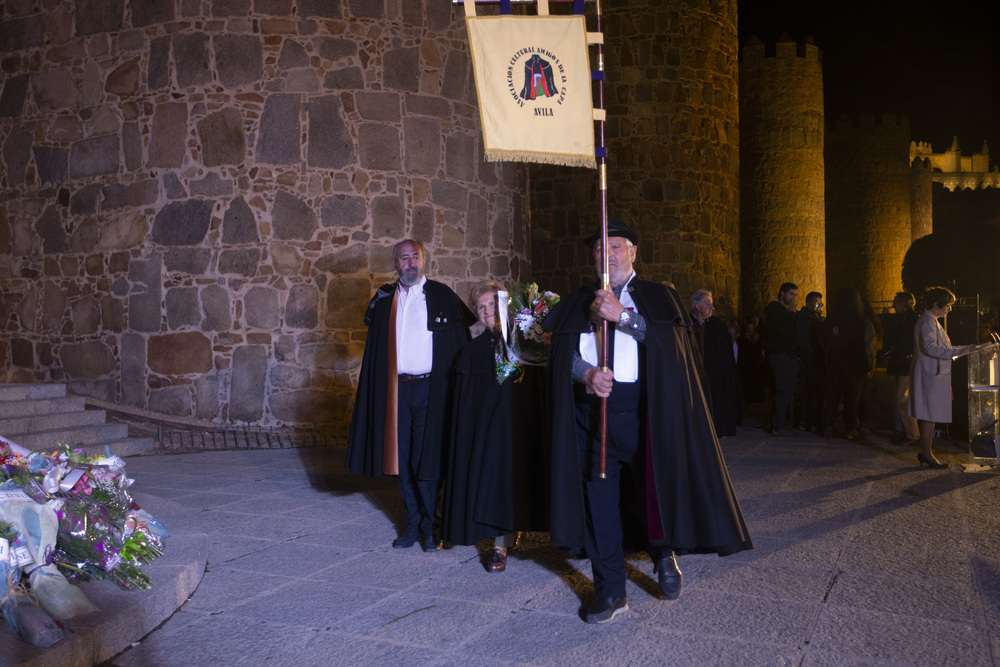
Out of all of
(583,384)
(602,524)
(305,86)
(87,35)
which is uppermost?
(87,35)

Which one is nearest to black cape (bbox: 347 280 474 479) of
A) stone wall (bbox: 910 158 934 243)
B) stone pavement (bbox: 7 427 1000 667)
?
stone pavement (bbox: 7 427 1000 667)

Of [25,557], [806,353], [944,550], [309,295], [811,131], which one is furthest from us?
[811,131]

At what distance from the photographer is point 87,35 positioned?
895 cm

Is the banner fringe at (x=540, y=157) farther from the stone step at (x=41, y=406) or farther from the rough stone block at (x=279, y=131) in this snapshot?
the stone step at (x=41, y=406)

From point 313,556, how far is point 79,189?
20.8ft

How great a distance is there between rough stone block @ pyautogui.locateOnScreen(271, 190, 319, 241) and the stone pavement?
10.7 ft

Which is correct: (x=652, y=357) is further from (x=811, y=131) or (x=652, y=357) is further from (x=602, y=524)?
(x=811, y=131)

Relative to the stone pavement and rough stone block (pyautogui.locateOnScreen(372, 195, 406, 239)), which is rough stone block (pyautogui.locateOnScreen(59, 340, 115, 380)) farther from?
the stone pavement

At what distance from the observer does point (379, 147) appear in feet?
28.9

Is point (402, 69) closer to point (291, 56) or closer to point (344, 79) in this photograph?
point (344, 79)

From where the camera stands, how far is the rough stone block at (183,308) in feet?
28.1

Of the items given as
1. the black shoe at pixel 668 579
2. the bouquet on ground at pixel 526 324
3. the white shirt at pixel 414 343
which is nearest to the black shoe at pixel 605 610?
the black shoe at pixel 668 579

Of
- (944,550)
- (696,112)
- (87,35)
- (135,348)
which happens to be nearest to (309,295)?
(135,348)

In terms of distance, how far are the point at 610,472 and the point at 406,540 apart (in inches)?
61.5
